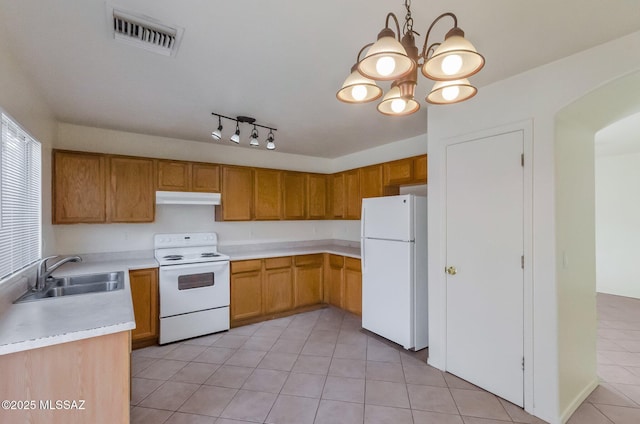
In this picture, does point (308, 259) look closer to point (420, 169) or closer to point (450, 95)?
point (420, 169)

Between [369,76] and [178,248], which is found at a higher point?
[369,76]

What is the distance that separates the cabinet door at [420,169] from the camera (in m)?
3.25

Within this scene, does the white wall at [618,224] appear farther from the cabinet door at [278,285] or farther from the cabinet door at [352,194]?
the cabinet door at [278,285]

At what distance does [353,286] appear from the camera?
4.01 metres

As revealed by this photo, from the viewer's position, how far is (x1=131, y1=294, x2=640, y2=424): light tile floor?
6.77 feet

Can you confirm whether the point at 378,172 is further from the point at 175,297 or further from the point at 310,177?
the point at 175,297

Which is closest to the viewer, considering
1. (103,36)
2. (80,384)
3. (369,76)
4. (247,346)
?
(369,76)

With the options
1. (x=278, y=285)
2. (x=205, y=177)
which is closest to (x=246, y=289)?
(x=278, y=285)

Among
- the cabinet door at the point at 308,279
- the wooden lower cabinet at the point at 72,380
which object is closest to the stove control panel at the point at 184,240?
the cabinet door at the point at 308,279

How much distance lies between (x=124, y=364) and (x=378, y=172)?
3.30 m

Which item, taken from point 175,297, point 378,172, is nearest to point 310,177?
point 378,172

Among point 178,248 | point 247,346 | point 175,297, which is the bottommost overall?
point 247,346

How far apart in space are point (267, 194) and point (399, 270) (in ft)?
7.26

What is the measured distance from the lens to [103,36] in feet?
5.57
